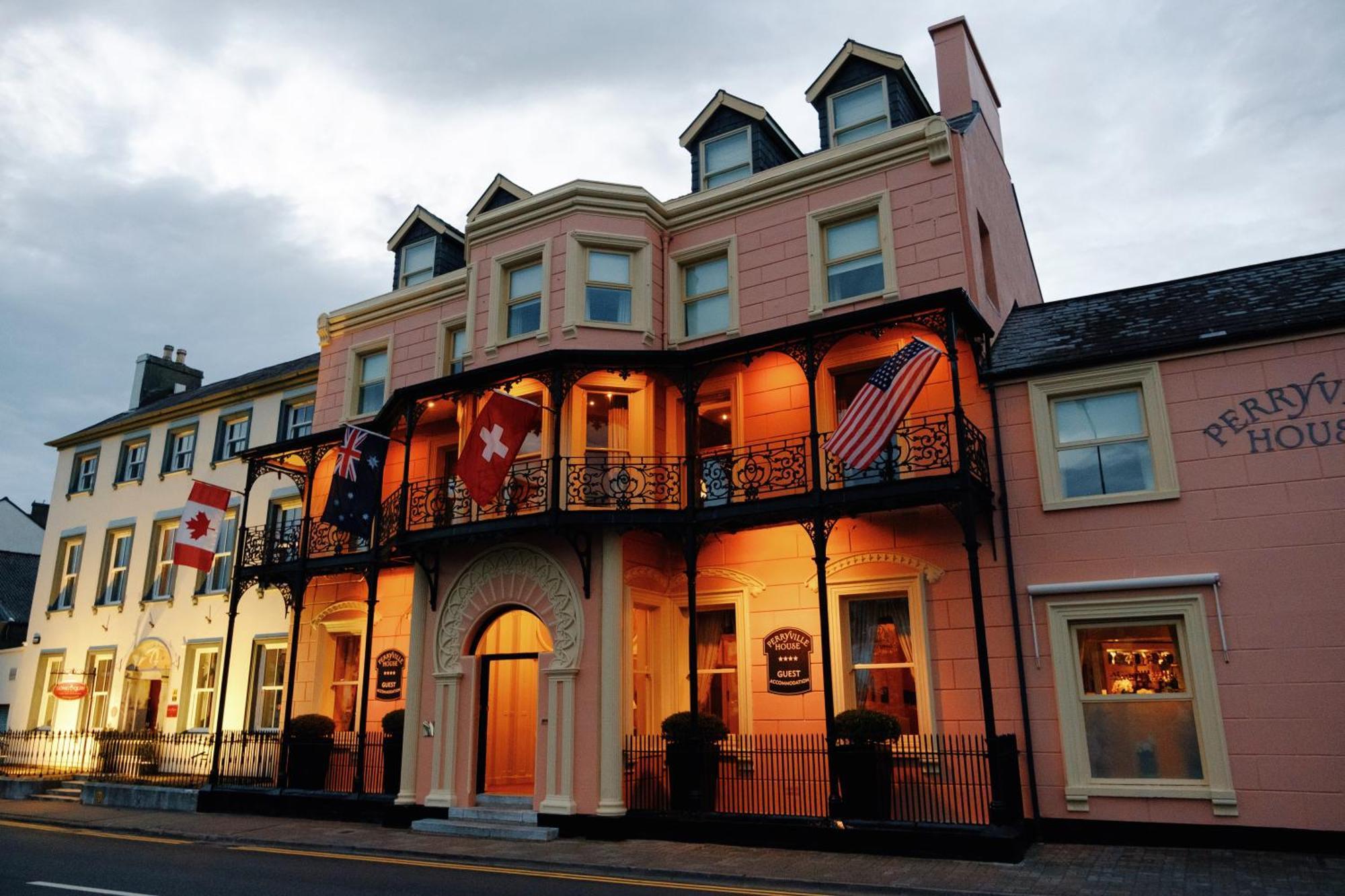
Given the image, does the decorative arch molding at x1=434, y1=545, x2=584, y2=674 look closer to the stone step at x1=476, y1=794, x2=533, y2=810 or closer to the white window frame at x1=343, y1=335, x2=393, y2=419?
the stone step at x1=476, y1=794, x2=533, y2=810

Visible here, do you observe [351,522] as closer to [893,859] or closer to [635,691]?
[635,691]

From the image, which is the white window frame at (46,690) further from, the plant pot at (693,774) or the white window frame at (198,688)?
the plant pot at (693,774)

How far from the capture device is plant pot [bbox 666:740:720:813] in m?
13.1

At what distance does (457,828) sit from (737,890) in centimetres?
608

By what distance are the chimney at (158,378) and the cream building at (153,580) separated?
1864mm

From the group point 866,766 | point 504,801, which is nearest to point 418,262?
point 504,801

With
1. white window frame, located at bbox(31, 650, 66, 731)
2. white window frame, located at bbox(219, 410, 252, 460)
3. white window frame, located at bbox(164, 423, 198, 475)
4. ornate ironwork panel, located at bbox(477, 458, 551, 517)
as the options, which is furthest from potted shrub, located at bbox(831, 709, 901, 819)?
white window frame, located at bbox(31, 650, 66, 731)

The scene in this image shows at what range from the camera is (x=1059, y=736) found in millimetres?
12438

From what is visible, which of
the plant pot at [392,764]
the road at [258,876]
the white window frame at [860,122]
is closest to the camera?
the road at [258,876]

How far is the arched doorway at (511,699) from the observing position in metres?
16.6

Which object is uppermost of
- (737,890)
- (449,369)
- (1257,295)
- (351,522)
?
(449,369)

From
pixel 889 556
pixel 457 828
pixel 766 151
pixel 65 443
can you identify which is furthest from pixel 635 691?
pixel 65 443

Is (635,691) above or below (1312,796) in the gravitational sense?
above

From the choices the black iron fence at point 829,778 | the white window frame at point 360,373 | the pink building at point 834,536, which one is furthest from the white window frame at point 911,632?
the white window frame at point 360,373
